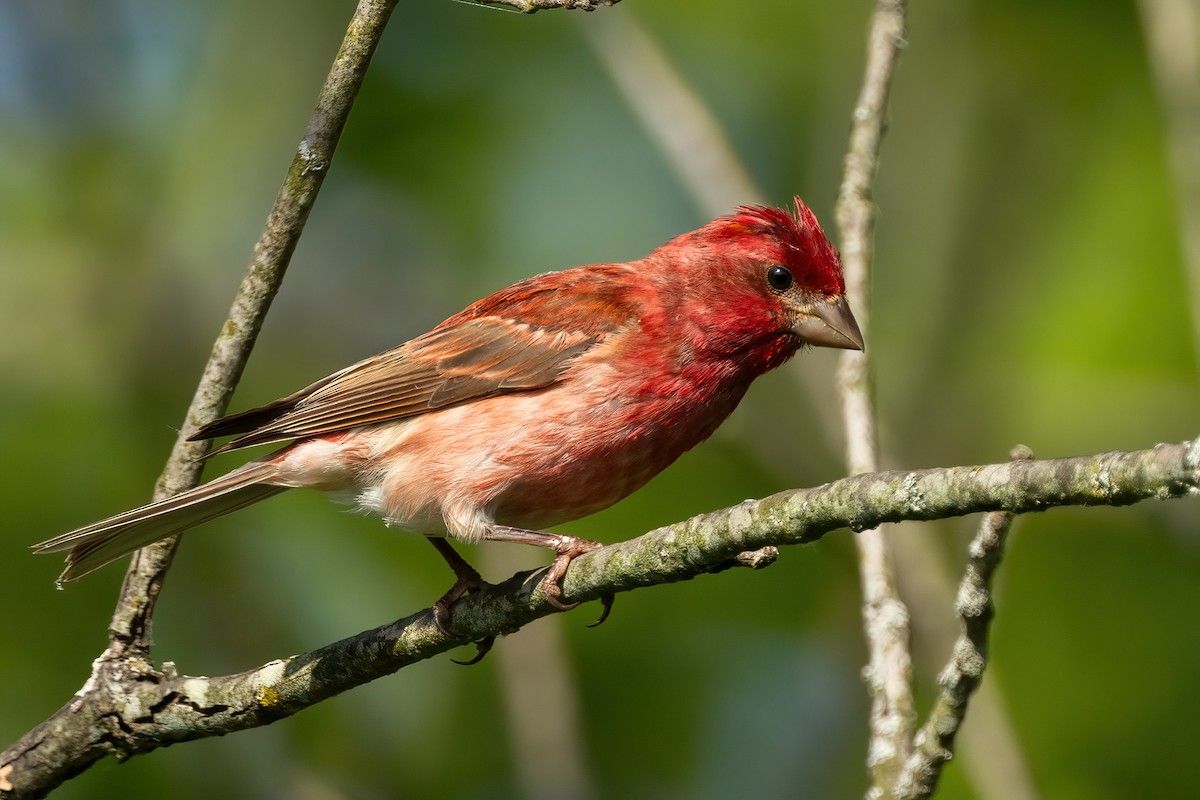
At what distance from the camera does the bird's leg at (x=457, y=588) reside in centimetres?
455

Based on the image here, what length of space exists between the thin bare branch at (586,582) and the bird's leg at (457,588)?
47 millimetres

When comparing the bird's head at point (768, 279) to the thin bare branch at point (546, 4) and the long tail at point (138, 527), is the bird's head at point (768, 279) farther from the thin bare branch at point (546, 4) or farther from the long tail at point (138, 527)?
the long tail at point (138, 527)

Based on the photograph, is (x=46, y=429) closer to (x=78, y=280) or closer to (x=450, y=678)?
(x=78, y=280)

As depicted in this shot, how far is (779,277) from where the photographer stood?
19.4 ft

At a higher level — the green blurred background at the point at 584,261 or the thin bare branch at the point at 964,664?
the green blurred background at the point at 584,261

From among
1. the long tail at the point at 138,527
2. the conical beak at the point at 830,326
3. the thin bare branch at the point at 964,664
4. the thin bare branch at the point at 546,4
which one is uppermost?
the thin bare branch at the point at 546,4

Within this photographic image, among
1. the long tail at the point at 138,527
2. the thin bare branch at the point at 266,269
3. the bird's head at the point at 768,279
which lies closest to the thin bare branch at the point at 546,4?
the thin bare branch at the point at 266,269

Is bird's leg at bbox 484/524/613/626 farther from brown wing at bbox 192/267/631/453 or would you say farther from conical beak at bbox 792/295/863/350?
conical beak at bbox 792/295/863/350

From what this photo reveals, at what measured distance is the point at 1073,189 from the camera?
8.94m

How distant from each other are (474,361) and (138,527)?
1.61m

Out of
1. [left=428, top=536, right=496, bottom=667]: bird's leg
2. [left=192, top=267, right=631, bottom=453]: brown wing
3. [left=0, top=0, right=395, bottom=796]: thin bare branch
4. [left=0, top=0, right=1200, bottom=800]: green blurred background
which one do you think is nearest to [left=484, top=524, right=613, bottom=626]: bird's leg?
[left=428, top=536, right=496, bottom=667]: bird's leg

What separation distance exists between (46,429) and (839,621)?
15.1ft

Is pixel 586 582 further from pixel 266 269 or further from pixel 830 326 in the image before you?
pixel 830 326

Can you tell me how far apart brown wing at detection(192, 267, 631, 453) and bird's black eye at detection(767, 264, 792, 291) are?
0.65 meters
